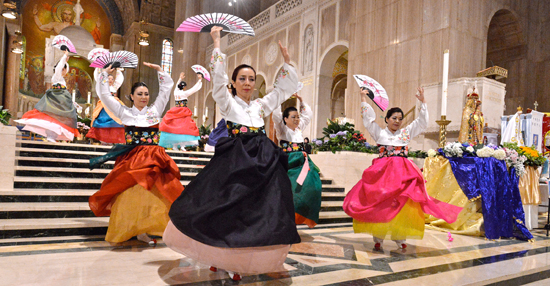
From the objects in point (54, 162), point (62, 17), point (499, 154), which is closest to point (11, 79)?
point (62, 17)

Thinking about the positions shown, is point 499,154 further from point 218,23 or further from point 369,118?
point 218,23

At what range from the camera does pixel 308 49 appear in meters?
12.9

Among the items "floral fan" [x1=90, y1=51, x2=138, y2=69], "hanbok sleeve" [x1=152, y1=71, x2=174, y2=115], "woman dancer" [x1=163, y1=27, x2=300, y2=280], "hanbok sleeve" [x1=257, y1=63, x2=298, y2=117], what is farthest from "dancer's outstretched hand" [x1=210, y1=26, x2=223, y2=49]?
"floral fan" [x1=90, y1=51, x2=138, y2=69]

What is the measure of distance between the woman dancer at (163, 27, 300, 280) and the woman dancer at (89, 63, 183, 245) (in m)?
1.00

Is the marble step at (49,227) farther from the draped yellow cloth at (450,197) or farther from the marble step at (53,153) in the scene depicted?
the draped yellow cloth at (450,197)

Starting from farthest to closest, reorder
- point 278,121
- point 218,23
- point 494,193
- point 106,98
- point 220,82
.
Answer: point 494,193 → point 278,121 → point 106,98 → point 218,23 → point 220,82

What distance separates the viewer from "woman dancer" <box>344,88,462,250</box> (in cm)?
377

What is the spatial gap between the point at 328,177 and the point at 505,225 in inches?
120

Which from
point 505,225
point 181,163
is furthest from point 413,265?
point 181,163

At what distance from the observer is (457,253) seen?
4.07 m

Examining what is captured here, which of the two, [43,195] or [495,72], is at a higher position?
[495,72]

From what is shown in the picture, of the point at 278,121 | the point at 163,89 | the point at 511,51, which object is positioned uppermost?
the point at 511,51

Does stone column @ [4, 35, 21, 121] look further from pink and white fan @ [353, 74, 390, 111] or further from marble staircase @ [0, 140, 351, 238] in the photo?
pink and white fan @ [353, 74, 390, 111]

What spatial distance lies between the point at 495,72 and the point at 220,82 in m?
7.38
